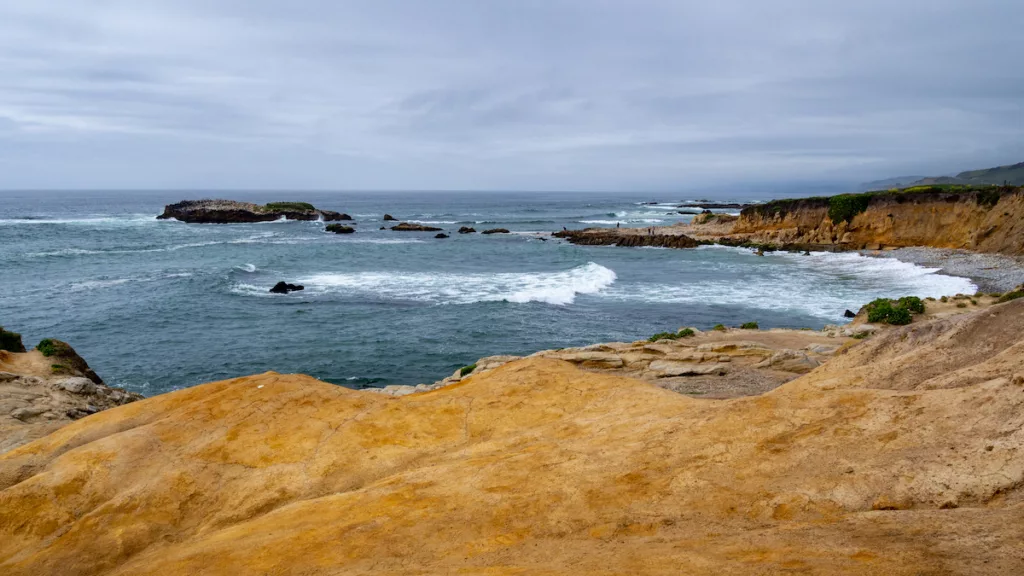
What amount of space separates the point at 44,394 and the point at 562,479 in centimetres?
1557

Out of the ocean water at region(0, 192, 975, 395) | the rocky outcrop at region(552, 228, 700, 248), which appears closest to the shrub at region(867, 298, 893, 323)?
the ocean water at region(0, 192, 975, 395)

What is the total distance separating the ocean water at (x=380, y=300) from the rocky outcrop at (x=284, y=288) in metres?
1.25

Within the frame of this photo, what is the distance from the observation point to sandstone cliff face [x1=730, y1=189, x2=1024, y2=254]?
46.7 meters

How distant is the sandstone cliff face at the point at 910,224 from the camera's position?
4666cm

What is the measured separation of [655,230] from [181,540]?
82202 millimetres

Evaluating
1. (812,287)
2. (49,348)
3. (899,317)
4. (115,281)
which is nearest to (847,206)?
(812,287)

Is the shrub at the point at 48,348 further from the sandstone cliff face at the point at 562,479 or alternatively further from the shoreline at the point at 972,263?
the shoreline at the point at 972,263

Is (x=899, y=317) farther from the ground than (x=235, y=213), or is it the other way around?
(x=235, y=213)

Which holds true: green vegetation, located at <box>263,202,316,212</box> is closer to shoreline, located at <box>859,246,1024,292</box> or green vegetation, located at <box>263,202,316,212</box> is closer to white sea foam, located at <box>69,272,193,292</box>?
white sea foam, located at <box>69,272,193,292</box>

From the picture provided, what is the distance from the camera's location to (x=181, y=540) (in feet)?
26.3

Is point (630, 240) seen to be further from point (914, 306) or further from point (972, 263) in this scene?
point (914, 306)

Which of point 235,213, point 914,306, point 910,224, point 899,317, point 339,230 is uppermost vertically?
point 235,213

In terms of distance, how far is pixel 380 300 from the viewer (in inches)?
1512

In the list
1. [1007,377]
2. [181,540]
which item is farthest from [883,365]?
[181,540]
